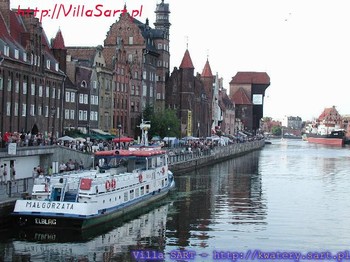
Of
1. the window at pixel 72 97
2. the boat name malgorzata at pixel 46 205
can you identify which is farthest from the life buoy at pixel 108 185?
the window at pixel 72 97

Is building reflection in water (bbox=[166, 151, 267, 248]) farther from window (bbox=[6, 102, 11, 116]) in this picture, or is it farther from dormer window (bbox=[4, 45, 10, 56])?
dormer window (bbox=[4, 45, 10, 56])

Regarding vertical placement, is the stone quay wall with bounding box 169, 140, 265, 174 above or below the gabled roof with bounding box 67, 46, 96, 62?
below

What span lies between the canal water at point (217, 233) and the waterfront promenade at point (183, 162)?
5.62ft

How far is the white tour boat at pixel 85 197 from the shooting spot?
39000 mm

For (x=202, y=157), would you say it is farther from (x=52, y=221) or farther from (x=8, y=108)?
(x=52, y=221)

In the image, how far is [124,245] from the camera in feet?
125

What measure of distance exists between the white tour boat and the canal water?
2.57 ft

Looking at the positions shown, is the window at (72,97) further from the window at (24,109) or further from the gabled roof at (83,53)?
the window at (24,109)

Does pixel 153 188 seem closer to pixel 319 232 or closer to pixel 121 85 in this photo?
pixel 319 232

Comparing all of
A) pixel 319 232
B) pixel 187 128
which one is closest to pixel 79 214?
pixel 319 232

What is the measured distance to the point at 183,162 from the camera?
87.2 m

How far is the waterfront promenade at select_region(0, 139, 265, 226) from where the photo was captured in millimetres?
39344

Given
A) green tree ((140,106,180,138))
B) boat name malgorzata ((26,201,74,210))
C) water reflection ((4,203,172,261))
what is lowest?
Answer: water reflection ((4,203,172,261))

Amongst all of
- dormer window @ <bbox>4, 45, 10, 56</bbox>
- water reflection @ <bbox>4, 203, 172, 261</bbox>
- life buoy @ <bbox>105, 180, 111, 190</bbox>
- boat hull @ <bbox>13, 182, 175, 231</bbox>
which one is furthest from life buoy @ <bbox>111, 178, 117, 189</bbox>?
dormer window @ <bbox>4, 45, 10, 56</bbox>
